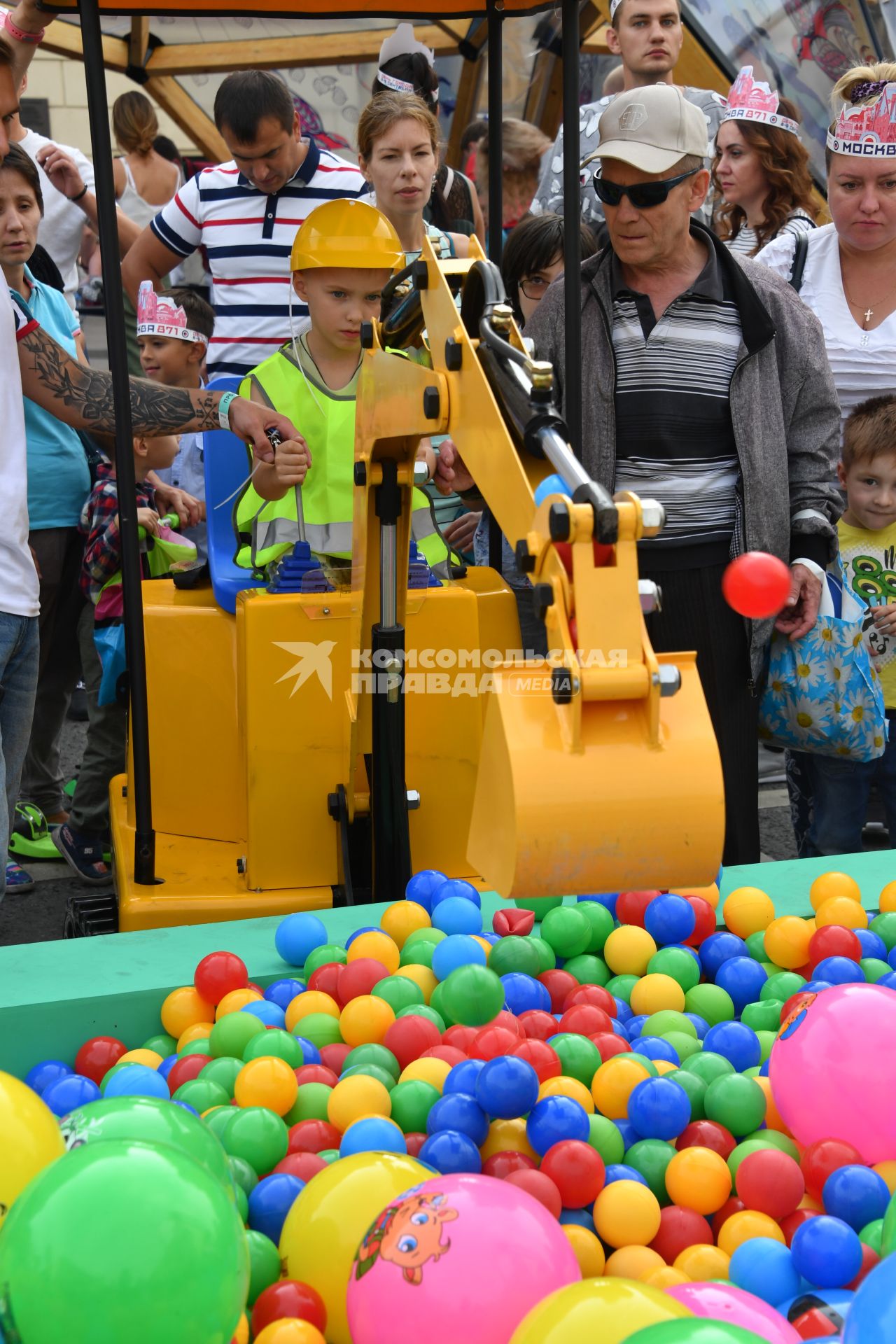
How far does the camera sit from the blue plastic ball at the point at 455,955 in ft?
7.55

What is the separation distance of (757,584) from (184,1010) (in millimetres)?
1308

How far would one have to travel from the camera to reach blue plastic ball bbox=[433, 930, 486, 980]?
2.30 meters

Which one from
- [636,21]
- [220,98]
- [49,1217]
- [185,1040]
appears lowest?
[185,1040]

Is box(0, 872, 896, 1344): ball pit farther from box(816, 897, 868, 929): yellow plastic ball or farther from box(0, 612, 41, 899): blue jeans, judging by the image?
box(0, 612, 41, 899): blue jeans

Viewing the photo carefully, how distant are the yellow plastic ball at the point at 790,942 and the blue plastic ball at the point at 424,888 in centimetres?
64

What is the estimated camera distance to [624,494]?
1.49 m

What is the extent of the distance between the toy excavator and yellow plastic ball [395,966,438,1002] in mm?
472

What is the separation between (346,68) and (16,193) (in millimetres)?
3805

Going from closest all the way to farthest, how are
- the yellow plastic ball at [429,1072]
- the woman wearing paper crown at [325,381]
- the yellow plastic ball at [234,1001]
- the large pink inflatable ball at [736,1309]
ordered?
1. the large pink inflatable ball at [736,1309]
2. the yellow plastic ball at [429,1072]
3. the yellow plastic ball at [234,1001]
4. the woman wearing paper crown at [325,381]

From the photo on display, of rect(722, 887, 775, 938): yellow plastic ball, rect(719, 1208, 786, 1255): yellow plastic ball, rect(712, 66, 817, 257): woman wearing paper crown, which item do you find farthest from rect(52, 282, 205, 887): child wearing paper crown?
rect(719, 1208, 786, 1255): yellow plastic ball

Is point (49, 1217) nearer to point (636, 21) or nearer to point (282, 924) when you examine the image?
point (282, 924)

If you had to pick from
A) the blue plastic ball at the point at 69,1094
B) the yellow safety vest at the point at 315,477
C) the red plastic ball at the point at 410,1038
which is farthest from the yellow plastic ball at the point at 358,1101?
the yellow safety vest at the point at 315,477

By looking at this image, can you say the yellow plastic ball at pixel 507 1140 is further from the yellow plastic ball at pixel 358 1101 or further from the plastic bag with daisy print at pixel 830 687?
the plastic bag with daisy print at pixel 830 687

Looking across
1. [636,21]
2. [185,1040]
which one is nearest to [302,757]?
[185,1040]
